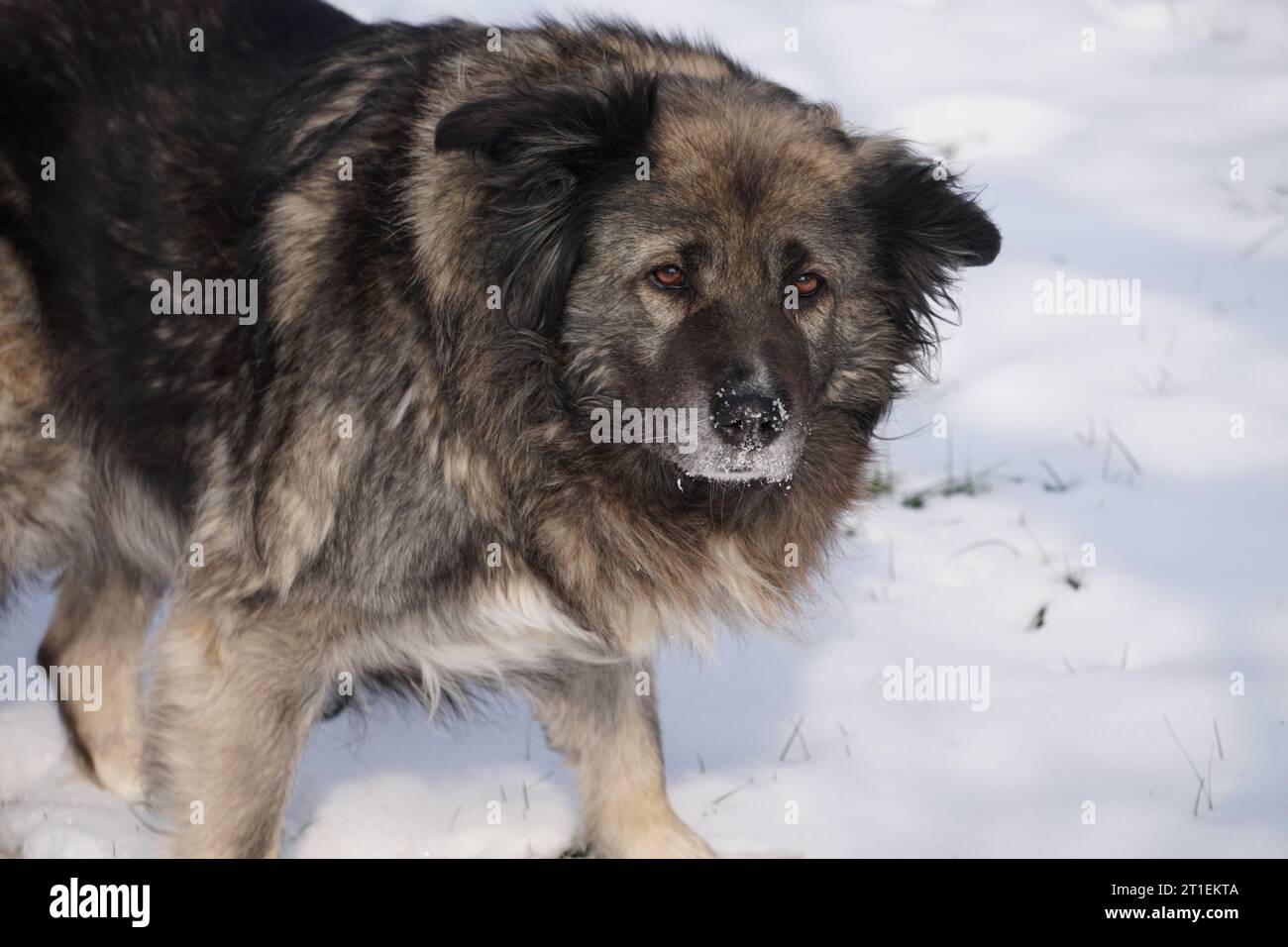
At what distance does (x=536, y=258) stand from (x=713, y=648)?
111cm

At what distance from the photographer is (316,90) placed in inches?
143

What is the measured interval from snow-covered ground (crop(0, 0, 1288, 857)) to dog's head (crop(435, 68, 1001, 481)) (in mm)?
1029

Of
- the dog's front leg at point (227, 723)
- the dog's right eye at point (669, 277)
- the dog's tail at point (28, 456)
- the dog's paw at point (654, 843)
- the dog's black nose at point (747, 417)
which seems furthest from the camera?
the dog's paw at point (654, 843)

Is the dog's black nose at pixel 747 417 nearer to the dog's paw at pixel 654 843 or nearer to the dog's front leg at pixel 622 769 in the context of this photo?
the dog's front leg at pixel 622 769

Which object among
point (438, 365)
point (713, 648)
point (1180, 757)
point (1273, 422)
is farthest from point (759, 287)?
point (1273, 422)

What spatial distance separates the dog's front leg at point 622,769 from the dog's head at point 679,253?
950 mm

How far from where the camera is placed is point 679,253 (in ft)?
10.5

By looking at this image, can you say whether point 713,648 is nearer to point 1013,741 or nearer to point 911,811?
point 911,811

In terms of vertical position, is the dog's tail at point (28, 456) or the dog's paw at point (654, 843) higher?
the dog's tail at point (28, 456)

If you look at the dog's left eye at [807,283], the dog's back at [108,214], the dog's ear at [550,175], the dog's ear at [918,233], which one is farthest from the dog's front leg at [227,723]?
the dog's ear at [918,233]

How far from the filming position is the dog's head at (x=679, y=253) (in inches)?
123

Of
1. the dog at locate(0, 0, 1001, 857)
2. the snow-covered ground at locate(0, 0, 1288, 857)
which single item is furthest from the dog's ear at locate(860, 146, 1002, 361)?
the snow-covered ground at locate(0, 0, 1288, 857)

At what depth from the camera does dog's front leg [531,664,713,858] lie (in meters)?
3.97

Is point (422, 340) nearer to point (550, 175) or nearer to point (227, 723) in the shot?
point (550, 175)
